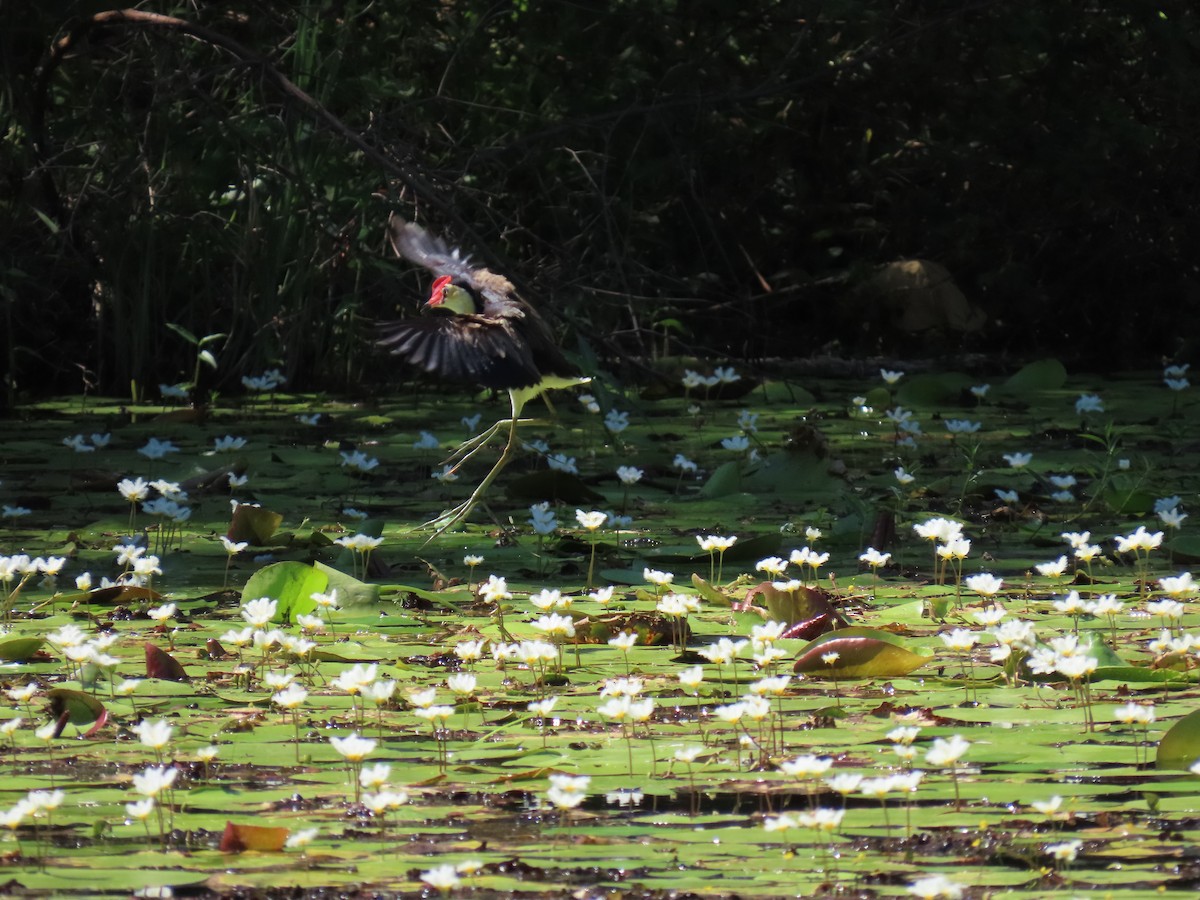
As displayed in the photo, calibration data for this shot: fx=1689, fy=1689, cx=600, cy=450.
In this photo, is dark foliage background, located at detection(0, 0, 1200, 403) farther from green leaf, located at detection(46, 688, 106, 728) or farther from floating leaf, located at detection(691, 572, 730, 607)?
green leaf, located at detection(46, 688, 106, 728)

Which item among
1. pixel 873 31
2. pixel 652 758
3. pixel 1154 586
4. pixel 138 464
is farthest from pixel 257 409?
pixel 652 758

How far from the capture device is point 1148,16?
10062 mm

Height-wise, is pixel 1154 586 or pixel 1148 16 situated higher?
pixel 1148 16

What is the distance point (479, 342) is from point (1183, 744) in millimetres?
2534

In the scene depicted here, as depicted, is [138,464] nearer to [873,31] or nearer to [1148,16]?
[873,31]

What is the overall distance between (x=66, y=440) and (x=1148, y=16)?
6.96 m

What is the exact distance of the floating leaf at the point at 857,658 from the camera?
3221 mm

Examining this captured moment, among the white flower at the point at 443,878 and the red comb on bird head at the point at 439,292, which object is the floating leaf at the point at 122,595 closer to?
the red comb on bird head at the point at 439,292

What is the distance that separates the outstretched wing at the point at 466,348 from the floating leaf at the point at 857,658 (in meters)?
1.48

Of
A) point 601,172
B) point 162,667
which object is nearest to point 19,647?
point 162,667

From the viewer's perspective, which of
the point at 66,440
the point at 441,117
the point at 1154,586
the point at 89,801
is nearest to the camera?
the point at 89,801

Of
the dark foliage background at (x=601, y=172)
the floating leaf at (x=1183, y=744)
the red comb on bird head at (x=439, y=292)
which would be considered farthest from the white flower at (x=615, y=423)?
the floating leaf at (x=1183, y=744)

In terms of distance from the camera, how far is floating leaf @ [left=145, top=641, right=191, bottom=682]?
3266 mm

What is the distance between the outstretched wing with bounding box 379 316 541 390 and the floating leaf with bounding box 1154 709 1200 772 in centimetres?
229
